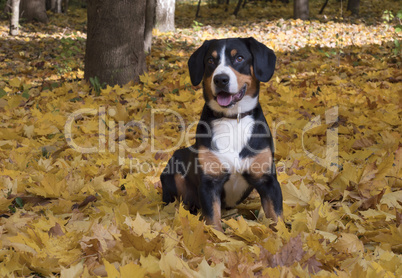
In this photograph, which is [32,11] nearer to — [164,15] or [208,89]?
[164,15]

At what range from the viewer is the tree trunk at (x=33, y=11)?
15492mm

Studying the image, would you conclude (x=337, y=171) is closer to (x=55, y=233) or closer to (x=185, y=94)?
(x=55, y=233)

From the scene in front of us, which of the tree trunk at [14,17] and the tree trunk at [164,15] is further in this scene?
the tree trunk at [164,15]

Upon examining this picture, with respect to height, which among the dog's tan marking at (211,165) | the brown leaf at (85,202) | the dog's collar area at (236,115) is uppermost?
the dog's collar area at (236,115)

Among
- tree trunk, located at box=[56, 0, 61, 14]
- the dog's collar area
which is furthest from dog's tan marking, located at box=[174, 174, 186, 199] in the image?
tree trunk, located at box=[56, 0, 61, 14]

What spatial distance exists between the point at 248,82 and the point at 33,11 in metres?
14.8

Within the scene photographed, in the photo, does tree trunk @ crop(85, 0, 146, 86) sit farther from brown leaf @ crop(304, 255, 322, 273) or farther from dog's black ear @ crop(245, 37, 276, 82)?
brown leaf @ crop(304, 255, 322, 273)

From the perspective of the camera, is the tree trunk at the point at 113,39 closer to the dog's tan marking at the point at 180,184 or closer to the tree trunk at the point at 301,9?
the dog's tan marking at the point at 180,184

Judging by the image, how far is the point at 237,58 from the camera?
9.46 feet

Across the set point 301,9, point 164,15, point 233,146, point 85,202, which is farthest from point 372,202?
point 301,9

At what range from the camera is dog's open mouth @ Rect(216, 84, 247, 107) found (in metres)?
2.81

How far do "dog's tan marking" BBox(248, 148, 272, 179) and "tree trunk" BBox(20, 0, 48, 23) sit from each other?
583 inches

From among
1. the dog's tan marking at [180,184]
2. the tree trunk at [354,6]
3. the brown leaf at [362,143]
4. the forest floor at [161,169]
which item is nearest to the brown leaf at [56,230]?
the forest floor at [161,169]

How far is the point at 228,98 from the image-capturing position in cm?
282
